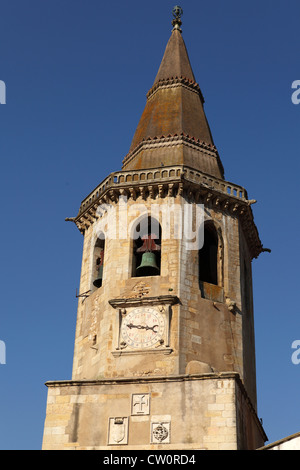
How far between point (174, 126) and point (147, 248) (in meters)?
5.16

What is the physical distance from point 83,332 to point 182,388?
4312mm

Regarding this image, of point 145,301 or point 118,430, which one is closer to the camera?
point 118,430

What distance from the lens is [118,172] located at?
26.2 metres

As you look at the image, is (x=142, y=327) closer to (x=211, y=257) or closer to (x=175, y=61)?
(x=211, y=257)

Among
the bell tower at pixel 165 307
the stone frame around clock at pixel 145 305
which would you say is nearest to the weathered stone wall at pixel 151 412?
the bell tower at pixel 165 307

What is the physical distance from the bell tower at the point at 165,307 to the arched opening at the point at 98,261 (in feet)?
0.14

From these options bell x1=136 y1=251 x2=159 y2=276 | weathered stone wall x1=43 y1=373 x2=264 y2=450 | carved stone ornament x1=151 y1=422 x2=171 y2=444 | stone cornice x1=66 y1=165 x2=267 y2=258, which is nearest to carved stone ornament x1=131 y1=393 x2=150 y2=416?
weathered stone wall x1=43 y1=373 x2=264 y2=450

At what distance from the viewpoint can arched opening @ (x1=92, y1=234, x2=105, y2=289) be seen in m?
25.5

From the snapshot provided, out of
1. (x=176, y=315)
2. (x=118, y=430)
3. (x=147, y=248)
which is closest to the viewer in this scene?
(x=118, y=430)

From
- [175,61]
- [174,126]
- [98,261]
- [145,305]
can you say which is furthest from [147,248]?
[175,61]

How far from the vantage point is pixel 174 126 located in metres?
27.9

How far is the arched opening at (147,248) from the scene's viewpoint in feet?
80.4

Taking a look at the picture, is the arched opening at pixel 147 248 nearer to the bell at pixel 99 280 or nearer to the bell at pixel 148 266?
the bell at pixel 148 266

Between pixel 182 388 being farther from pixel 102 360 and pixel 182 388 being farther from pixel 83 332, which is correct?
pixel 83 332
